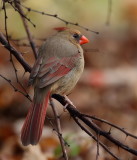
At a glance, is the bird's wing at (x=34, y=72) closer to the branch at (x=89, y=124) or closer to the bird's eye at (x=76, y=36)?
the branch at (x=89, y=124)

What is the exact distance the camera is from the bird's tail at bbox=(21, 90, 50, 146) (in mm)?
3697

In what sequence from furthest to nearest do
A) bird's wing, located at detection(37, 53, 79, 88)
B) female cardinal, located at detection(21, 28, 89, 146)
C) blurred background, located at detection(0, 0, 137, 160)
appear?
blurred background, located at detection(0, 0, 137, 160), bird's wing, located at detection(37, 53, 79, 88), female cardinal, located at detection(21, 28, 89, 146)

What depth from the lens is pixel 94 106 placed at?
7.17m

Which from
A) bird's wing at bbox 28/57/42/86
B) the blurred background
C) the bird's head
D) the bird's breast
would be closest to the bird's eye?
the bird's head

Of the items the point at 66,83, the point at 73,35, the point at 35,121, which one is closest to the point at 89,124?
the point at 35,121

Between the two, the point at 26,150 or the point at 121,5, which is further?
the point at 121,5

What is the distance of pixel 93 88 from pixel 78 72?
3.31 metres

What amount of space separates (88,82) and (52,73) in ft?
11.8

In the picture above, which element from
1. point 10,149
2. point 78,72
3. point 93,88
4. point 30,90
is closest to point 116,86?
point 93,88

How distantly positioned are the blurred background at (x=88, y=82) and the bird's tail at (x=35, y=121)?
268 mm

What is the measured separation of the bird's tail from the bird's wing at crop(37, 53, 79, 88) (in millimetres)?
99

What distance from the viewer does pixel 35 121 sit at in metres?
3.84

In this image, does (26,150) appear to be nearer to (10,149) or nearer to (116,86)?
(10,149)

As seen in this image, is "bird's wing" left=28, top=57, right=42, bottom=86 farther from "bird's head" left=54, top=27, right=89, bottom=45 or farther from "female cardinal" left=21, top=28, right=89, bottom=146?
"bird's head" left=54, top=27, right=89, bottom=45
